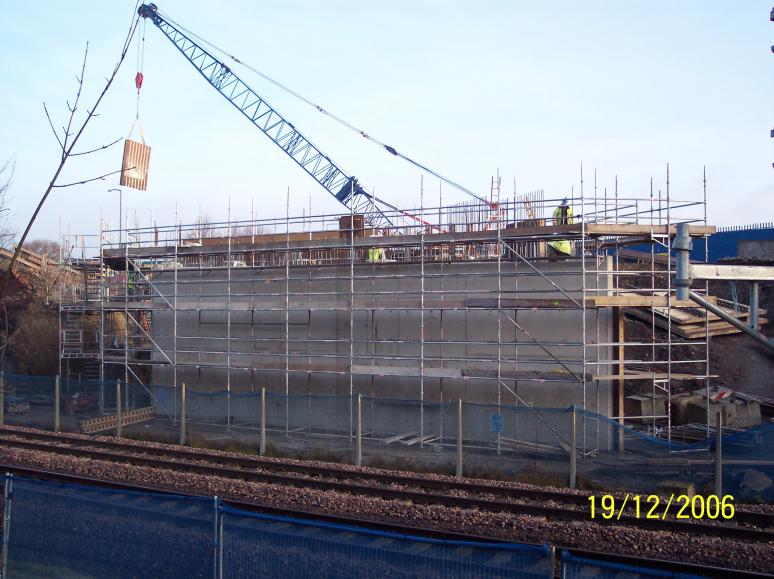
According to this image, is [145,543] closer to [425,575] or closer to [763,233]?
[425,575]

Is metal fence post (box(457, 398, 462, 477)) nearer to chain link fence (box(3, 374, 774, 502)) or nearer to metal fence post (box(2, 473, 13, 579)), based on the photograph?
chain link fence (box(3, 374, 774, 502))

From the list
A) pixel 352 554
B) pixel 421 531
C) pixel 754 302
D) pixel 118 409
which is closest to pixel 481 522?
pixel 421 531

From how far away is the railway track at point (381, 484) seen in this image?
1031 cm

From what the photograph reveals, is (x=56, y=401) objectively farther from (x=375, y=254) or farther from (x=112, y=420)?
(x=375, y=254)

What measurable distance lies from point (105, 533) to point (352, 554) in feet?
9.79

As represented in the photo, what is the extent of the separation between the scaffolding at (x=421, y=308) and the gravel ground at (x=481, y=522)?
3.97 meters

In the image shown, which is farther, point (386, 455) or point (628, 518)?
point (386, 455)

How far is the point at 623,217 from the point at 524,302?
3.03 metres

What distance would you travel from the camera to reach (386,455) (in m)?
15.4

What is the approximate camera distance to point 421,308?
16.9 meters

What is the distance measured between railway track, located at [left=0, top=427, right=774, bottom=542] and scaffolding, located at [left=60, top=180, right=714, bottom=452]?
2392mm

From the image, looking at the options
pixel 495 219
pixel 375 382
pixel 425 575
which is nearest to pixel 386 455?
pixel 375 382
